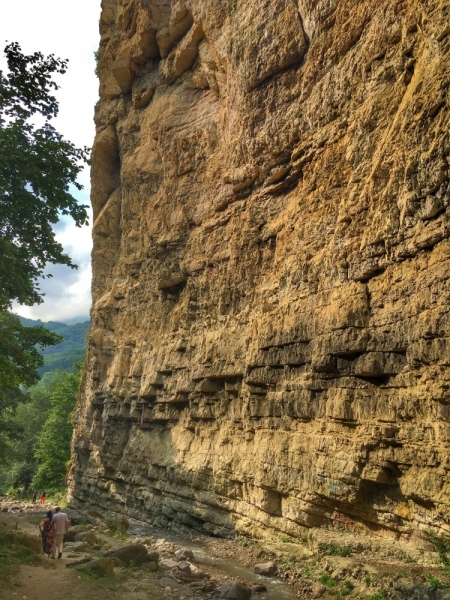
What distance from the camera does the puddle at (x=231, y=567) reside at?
10.8 meters

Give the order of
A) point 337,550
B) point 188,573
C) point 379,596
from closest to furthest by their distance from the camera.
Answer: point 379,596 < point 337,550 < point 188,573

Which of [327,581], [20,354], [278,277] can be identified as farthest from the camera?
[278,277]

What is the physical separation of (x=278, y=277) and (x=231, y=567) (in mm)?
8290

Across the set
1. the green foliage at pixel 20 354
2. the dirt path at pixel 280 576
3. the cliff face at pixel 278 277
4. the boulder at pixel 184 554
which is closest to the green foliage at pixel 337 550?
the dirt path at pixel 280 576

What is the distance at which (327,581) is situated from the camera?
1035 centimetres

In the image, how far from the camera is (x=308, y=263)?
14.3m

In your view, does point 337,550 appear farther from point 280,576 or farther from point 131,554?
point 131,554

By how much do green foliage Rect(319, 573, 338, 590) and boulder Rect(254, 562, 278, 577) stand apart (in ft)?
5.93

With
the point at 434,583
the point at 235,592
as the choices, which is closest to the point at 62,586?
the point at 235,592

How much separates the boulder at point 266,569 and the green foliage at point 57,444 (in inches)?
961

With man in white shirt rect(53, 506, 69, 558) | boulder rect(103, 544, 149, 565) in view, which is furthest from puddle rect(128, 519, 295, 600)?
man in white shirt rect(53, 506, 69, 558)

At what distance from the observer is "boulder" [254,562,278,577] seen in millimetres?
12016

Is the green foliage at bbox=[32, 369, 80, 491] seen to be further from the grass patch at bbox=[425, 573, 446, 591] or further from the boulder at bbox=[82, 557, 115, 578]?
the grass patch at bbox=[425, 573, 446, 591]

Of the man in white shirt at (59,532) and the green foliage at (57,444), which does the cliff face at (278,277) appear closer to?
the man in white shirt at (59,532)
